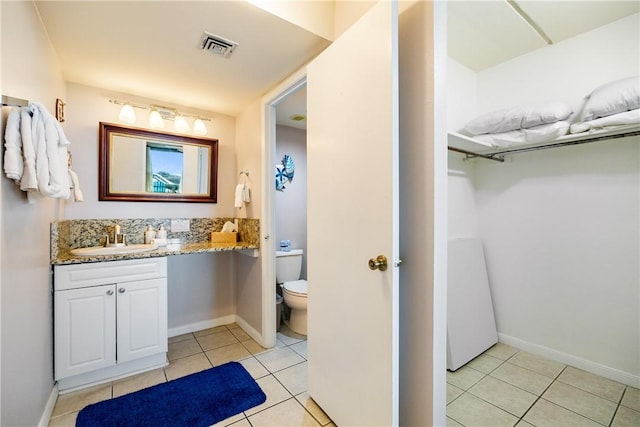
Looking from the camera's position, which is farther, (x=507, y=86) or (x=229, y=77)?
(x=507, y=86)

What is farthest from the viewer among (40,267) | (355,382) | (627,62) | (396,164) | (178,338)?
(178,338)

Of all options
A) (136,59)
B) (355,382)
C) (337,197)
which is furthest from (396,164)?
(136,59)

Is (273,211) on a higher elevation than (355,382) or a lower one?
higher

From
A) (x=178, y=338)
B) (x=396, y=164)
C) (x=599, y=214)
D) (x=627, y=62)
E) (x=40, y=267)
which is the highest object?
(x=627, y=62)

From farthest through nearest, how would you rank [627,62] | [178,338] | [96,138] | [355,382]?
[178,338], [96,138], [627,62], [355,382]

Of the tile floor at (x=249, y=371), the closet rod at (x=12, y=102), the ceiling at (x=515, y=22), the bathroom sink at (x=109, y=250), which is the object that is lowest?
the tile floor at (x=249, y=371)

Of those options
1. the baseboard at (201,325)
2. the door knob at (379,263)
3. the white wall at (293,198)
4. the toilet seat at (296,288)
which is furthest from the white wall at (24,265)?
the white wall at (293,198)

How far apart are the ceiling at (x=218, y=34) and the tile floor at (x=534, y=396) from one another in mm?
2342

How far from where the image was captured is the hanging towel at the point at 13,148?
41.8 inches

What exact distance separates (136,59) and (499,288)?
129 inches

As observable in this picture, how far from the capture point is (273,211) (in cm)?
238

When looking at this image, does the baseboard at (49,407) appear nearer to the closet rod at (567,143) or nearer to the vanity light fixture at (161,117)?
the vanity light fixture at (161,117)

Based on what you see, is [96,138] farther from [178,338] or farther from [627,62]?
[627,62]

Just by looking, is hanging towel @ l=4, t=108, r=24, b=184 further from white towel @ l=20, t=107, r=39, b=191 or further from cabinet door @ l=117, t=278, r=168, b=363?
cabinet door @ l=117, t=278, r=168, b=363
